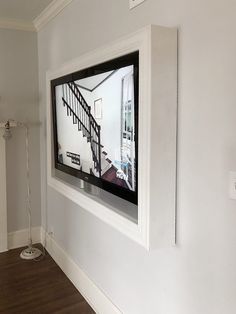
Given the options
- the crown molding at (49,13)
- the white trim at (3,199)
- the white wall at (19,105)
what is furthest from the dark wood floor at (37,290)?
the crown molding at (49,13)

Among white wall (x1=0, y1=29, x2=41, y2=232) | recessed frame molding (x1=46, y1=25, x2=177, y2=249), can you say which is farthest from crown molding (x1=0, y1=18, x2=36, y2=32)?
recessed frame molding (x1=46, y1=25, x2=177, y2=249)

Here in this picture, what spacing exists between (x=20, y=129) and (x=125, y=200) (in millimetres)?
2033

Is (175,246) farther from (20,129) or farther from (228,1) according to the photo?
(20,129)

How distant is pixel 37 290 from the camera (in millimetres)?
2650

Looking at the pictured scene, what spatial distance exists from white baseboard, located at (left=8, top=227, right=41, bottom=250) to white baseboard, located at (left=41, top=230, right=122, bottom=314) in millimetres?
291

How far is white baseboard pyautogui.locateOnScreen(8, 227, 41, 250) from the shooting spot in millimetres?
3479

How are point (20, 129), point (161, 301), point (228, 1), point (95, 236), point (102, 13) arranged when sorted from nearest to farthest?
point (228, 1)
point (161, 301)
point (102, 13)
point (95, 236)
point (20, 129)

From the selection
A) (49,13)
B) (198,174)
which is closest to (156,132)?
(198,174)

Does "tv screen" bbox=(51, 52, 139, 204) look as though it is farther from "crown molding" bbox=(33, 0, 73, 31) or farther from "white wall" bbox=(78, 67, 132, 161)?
"crown molding" bbox=(33, 0, 73, 31)

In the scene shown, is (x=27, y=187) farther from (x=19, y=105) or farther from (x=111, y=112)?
(x=111, y=112)

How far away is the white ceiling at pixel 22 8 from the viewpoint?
2746 millimetres

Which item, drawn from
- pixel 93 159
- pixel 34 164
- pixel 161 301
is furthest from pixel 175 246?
pixel 34 164

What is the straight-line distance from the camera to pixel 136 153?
62.6 inches

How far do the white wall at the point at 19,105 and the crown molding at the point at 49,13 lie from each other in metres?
0.19
